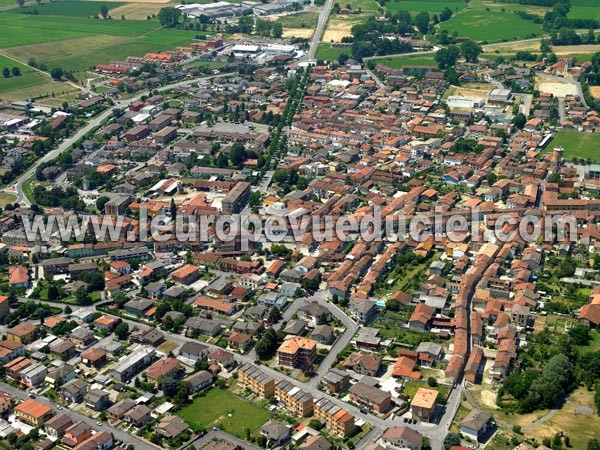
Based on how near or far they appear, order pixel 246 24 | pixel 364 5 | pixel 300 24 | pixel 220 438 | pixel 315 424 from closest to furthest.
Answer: pixel 220 438
pixel 315 424
pixel 246 24
pixel 300 24
pixel 364 5

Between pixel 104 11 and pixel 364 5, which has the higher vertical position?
pixel 364 5

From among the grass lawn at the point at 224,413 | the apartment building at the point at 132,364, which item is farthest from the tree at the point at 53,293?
the grass lawn at the point at 224,413

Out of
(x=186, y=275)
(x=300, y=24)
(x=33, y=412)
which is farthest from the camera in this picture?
(x=300, y=24)

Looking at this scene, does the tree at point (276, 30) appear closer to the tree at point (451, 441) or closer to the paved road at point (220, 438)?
the paved road at point (220, 438)

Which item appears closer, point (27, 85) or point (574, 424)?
point (574, 424)

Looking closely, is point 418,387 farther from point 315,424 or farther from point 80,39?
point 80,39

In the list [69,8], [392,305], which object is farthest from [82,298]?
[69,8]

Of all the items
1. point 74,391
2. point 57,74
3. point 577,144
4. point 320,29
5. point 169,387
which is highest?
point 320,29

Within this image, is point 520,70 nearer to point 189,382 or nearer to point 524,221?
point 524,221
